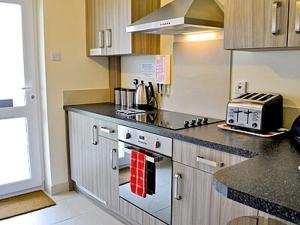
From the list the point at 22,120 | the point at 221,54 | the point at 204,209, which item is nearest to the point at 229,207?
the point at 204,209

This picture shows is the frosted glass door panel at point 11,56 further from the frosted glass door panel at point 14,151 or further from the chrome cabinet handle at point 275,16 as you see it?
the chrome cabinet handle at point 275,16

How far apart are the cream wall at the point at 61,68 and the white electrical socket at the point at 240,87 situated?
167cm

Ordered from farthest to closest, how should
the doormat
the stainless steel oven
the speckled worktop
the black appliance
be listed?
the doormat, the black appliance, the stainless steel oven, the speckled worktop

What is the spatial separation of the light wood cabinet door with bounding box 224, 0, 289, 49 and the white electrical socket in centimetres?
42

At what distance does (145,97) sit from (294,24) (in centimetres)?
159

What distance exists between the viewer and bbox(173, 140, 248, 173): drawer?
5.20 ft

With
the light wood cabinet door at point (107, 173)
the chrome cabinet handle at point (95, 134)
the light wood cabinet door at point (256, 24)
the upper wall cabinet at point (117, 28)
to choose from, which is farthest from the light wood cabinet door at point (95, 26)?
the light wood cabinet door at point (256, 24)

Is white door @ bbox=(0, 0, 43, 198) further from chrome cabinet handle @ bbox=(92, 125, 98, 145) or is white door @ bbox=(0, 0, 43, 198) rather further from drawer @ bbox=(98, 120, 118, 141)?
drawer @ bbox=(98, 120, 118, 141)

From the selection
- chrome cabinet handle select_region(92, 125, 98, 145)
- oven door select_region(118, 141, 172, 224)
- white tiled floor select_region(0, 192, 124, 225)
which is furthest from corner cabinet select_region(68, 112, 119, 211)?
oven door select_region(118, 141, 172, 224)

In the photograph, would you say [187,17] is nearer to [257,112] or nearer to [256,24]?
[256,24]

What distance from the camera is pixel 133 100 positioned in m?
3.00

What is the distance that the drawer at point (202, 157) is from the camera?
158 centimetres

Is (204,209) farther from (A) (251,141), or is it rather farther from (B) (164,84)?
(B) (164,84)

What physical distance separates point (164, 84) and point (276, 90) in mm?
1067
